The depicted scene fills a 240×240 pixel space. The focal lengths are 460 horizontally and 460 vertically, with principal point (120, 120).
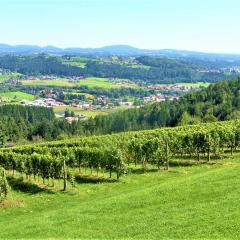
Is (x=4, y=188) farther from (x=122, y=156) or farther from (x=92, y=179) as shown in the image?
(x=122, y=156)

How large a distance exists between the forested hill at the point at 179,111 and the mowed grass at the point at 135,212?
367 feet

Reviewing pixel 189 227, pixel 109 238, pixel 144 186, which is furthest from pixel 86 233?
pixel 144 186

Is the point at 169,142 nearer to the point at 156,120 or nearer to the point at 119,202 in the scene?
the point at 119,202

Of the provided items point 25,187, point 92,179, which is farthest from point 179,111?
point 25,187

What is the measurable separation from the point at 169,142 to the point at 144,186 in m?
17.4

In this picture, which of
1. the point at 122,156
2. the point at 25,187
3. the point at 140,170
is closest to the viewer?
the point at 25,187

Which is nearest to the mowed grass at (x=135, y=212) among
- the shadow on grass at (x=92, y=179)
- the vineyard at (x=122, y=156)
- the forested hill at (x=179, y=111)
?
the shadow on grass at (x=92, y=179)

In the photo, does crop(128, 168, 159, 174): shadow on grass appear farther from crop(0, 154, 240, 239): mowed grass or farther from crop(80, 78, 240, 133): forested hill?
crop(80, 78, 240, 133): forested hill

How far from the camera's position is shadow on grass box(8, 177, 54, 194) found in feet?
185

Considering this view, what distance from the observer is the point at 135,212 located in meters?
40.4

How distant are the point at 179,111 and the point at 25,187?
12656 cm

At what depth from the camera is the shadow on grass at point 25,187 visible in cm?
5639

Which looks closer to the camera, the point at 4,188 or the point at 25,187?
the point at 4,188

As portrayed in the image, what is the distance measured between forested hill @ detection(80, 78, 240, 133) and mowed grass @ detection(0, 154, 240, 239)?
112 metres
